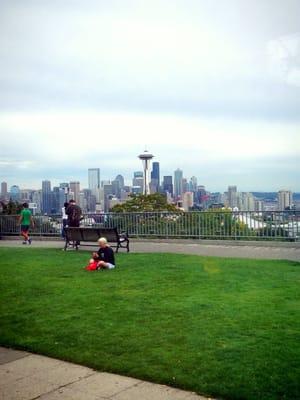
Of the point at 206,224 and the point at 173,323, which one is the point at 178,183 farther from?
the point at 173,323

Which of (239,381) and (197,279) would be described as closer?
(239,381)

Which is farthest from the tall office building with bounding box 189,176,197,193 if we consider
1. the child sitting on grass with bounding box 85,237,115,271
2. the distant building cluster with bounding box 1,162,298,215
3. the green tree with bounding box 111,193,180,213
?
the child sitting on grass with bounding box 85,237,115,271

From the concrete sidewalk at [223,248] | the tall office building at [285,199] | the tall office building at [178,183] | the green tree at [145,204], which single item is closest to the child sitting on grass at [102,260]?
the concrete sidewalk at [223,248]

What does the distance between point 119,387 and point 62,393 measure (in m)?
0.53

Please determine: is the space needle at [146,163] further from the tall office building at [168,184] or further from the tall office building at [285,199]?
the tall office building at [168,184]

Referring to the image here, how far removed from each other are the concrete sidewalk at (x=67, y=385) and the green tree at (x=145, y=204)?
2467 centimetres

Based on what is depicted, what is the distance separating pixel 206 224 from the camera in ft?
64.3

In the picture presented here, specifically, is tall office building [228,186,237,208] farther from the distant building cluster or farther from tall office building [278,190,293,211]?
tall office building [278,190,293,211]

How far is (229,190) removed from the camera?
34.9 metres

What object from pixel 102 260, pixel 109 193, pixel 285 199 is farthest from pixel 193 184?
pixel 102 260

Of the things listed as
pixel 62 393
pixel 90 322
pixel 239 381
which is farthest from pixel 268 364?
pixel 90 322

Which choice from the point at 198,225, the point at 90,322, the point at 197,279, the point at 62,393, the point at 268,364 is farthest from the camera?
the point at 198,225

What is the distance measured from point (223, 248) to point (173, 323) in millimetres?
10800

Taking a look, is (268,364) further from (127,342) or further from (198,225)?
(198,225)
